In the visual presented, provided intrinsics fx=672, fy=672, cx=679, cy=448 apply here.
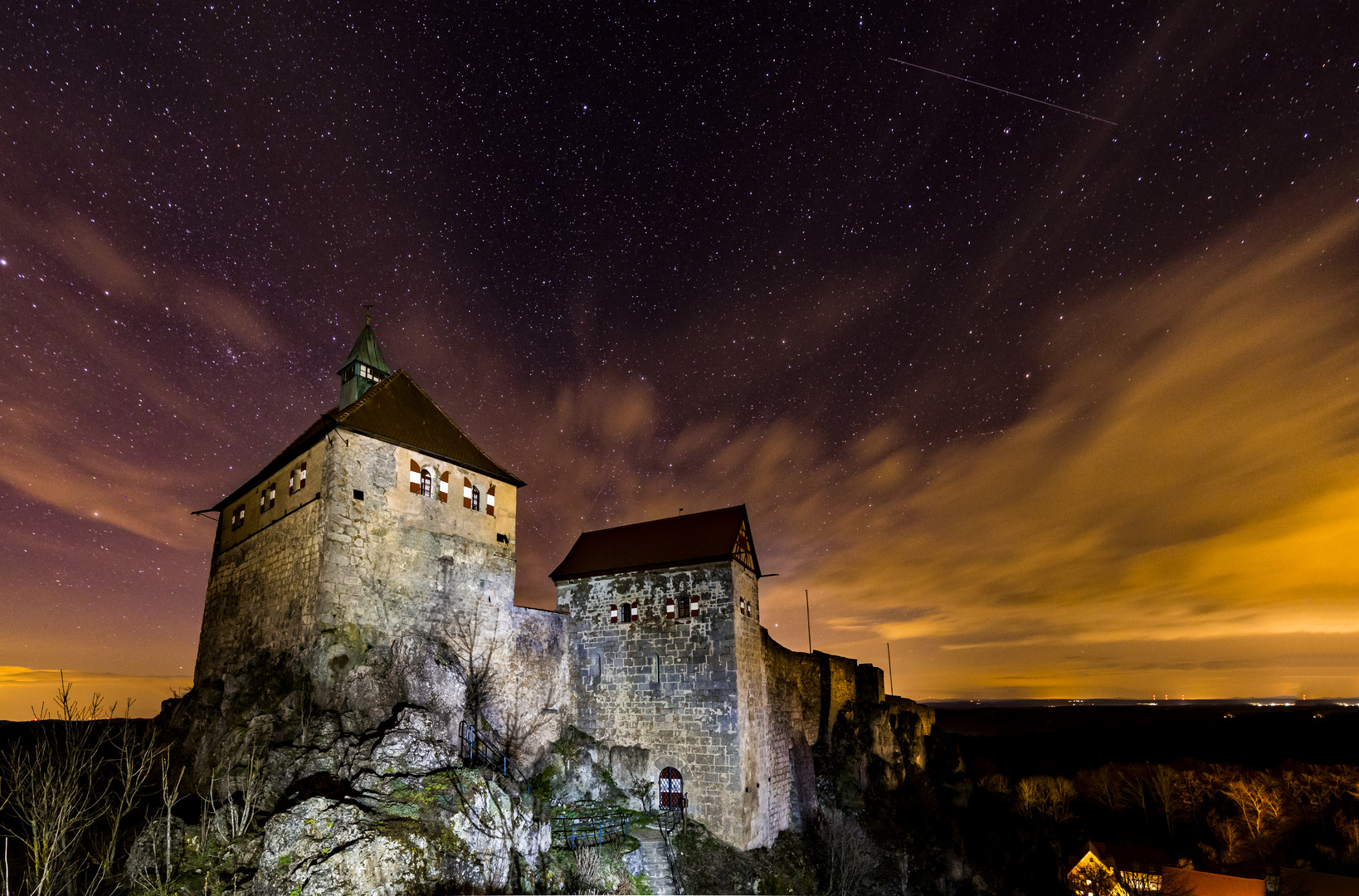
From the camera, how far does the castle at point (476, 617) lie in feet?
81.5

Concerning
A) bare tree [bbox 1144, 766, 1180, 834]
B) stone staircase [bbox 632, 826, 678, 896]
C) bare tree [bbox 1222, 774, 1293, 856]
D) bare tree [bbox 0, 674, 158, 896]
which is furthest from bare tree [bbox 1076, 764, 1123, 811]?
bare tree [bbox 0, 674, 158, 896]

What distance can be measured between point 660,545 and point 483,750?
11881 mm

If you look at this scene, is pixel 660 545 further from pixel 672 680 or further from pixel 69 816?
pixel 69 816

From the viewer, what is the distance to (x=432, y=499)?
2875 cm

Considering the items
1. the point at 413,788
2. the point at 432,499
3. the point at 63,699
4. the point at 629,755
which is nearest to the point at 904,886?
the point at 629,755

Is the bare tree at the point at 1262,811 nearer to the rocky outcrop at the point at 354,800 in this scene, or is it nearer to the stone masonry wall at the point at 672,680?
the stone masonry wall at the point at 672,680

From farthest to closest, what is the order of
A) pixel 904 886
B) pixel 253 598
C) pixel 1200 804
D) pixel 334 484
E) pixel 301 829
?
pixel 1200 804, pixel 904 886, pixel 253 598, pixel 334 484, pixel 301 829

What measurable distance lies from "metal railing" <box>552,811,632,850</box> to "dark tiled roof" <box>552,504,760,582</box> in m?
10.6

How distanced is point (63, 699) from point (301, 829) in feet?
32.1

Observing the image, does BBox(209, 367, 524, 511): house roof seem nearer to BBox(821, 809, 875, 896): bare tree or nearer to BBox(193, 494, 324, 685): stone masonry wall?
BBox(193, 494, 324, 685): stone masonry wall

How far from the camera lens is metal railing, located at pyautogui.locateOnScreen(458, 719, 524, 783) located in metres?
25.6

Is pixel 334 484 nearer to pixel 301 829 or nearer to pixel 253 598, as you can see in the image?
pixel 253 598

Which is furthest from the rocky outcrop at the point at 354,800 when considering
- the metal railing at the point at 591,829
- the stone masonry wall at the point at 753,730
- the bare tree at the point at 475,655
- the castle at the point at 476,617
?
the stone masonry wall at the point at 753,730

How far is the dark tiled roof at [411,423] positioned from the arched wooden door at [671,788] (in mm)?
14950
